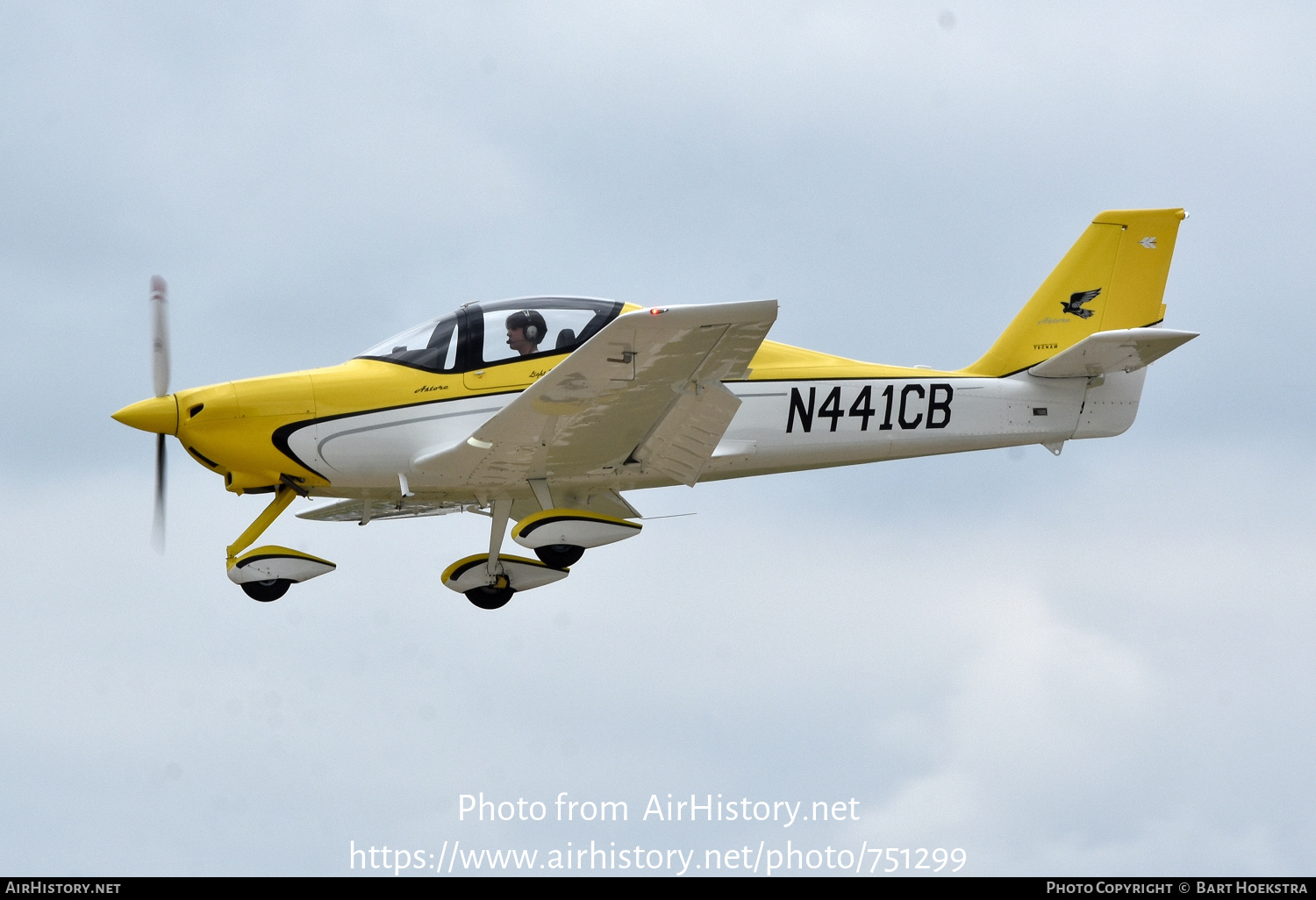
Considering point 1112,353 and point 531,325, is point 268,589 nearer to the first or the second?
point 531,325

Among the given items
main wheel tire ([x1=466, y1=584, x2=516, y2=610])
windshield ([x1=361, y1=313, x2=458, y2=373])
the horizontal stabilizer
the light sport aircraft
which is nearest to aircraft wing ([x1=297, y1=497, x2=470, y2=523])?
the light sport aircraft

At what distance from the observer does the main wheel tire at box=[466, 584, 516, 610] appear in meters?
15.2

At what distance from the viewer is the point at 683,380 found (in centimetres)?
1284

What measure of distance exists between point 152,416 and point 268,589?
6.32ft

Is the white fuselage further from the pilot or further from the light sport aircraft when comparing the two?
the pilot

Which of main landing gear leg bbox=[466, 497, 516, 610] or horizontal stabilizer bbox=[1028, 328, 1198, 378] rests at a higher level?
horizontal stabilizer bbox=[1028, 328, 1198, 378]

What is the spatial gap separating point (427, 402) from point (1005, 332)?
21.2ft


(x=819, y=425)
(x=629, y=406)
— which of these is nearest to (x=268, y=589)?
(x=629, y=406)

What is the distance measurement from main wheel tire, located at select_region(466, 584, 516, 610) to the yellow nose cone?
333cm

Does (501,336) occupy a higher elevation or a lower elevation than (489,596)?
higher

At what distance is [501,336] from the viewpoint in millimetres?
14352

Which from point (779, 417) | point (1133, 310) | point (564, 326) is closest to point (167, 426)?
point (564, 326)

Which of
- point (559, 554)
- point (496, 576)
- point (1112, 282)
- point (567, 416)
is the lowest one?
point (496, 576)

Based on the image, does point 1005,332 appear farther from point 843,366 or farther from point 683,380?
point 683,380
